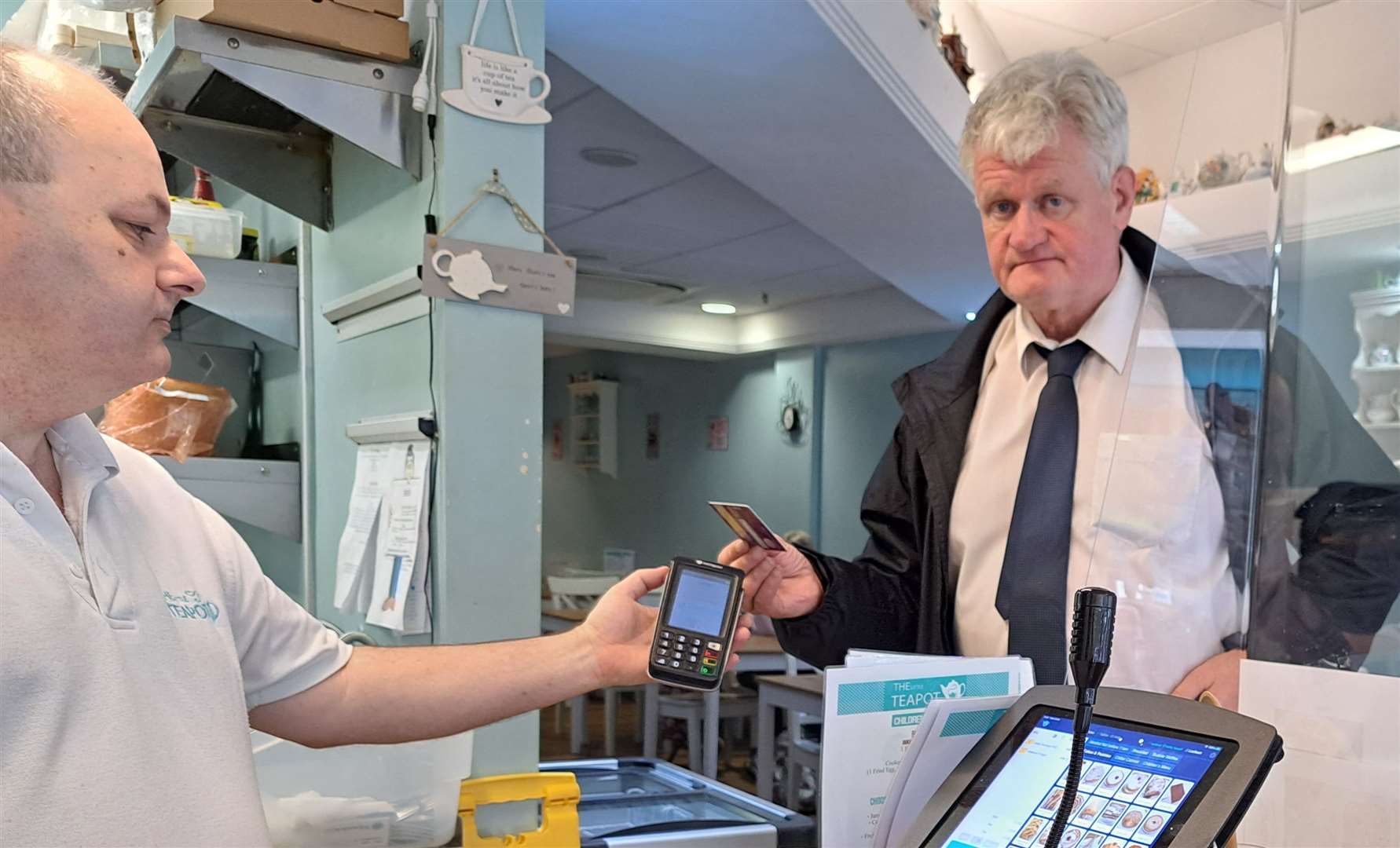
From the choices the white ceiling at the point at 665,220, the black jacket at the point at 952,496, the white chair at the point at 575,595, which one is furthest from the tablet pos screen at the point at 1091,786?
the white chair at the point at 575,595

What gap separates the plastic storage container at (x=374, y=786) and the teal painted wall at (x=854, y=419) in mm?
4813

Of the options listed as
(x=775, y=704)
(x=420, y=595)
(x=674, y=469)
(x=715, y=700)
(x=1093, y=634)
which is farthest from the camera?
(x=674, y=469)

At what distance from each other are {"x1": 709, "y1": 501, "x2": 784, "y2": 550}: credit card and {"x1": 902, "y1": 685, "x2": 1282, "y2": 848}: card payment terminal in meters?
0.36

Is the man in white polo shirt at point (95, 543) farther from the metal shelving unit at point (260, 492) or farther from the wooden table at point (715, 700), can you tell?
the wooden table at point (715, 700)

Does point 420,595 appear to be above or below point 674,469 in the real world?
below

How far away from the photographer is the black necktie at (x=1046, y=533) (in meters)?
1.11

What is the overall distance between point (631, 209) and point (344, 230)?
8.93 ft

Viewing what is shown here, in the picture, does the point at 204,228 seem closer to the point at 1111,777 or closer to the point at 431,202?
the point at 431,202

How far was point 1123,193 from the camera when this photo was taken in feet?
3.99

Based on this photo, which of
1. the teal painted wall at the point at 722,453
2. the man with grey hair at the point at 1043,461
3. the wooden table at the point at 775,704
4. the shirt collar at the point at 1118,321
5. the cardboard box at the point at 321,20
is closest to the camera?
the man with grey hair at the point at 1043,461

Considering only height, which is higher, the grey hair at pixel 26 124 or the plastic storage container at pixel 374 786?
the grey hair at pixel 26 124

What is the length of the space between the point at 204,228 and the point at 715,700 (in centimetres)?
288

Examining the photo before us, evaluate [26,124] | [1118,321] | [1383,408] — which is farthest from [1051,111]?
[26,124]

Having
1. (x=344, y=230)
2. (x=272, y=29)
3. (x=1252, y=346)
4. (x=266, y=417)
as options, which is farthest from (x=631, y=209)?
(x=1252, y=346)
